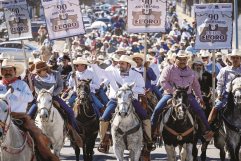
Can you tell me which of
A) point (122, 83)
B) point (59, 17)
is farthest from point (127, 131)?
point (59, 17)

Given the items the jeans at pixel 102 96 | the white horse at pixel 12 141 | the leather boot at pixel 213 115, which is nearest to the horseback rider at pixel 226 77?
the leather boot at pixel 213 115

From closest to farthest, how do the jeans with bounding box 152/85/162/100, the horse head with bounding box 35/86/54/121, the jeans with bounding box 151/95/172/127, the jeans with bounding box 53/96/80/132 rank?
the horse head with bounding box 35/86/54/121
the jeans with bounding box 151/95/172/127
the jeans with bounding box 53/96/80/132
the jeans with bounding box 152/85/162/100

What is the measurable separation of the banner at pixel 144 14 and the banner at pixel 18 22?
2.78 meters

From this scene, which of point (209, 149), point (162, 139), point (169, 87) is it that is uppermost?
point (169, 87)

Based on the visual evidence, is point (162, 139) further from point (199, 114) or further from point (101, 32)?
point (101, 32)

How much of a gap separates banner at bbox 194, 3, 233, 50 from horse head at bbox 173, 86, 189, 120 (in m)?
4.02

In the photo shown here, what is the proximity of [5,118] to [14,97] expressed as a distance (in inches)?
35.3

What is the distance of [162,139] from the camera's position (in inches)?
613

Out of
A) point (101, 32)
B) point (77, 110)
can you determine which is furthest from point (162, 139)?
point (101, 32)

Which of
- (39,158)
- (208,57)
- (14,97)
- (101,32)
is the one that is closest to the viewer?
(14,97)

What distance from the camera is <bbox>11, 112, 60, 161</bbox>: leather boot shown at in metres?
11.4

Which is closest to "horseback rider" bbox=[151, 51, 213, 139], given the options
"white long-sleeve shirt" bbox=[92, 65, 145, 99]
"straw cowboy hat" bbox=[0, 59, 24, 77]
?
"white long-sleeve shirt" bbox=[92, 65, 145, 99]

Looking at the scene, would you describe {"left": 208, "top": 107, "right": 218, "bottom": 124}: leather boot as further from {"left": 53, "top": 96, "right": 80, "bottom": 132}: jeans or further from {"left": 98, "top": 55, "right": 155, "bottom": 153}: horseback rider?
{"left": 53, "top": 96, "right": 80, "bottom": 132}: jeans

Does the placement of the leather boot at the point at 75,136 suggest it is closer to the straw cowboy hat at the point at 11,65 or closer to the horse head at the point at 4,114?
the straw cowboy hat at the point at 11,65
